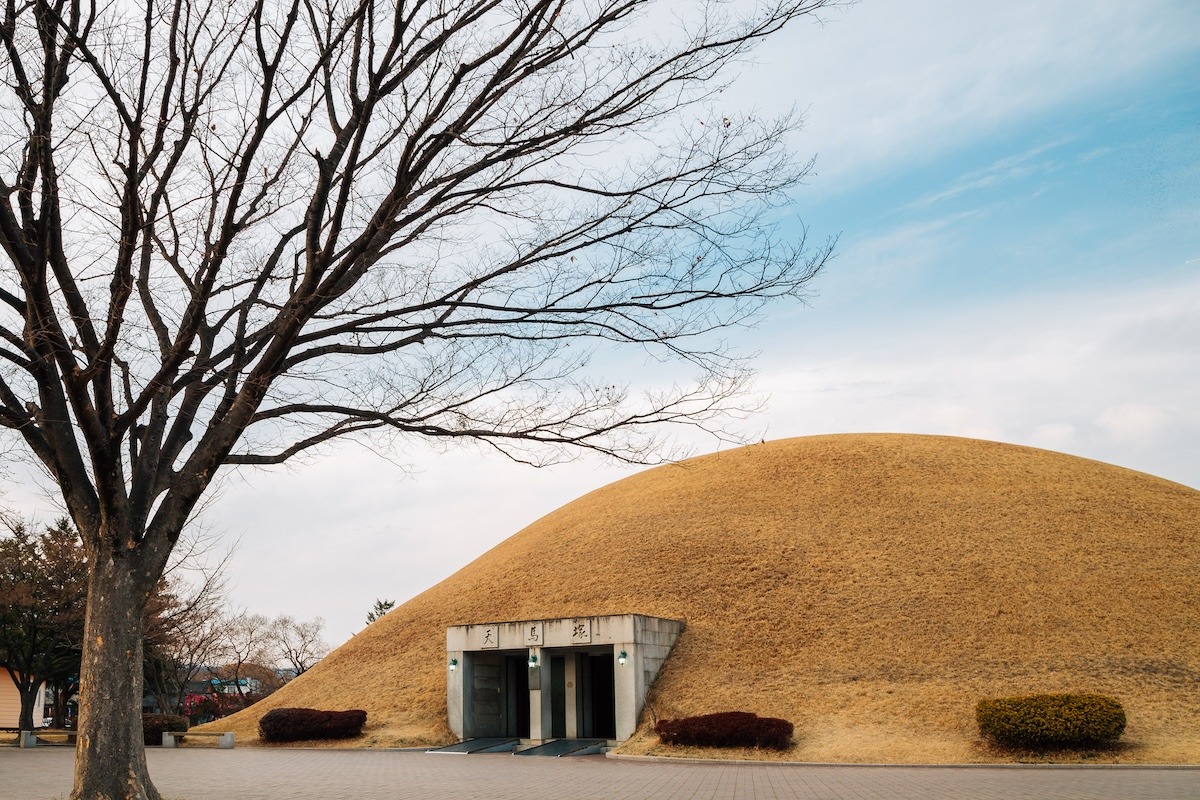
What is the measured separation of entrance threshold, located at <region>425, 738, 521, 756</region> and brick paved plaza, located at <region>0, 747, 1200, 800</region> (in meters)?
2.96

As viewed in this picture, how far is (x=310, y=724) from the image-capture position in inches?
1220

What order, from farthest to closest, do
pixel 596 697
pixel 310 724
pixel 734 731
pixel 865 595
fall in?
pixel 865 595
pixel 596 697
pixel 310 724
pixel 734 731

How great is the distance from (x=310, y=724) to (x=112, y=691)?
22425mm

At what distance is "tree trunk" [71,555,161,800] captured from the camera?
32.9 feet

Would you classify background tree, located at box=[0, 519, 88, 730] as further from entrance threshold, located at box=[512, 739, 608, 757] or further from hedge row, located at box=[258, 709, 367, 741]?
entrance threshold, located at box=[512, 739, 608, 757]

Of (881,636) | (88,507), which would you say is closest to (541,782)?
(88,507)

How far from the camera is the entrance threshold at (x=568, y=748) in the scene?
1084 inches

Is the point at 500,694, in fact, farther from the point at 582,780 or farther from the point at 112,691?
the point at 112,691

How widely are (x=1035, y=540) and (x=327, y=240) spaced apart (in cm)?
3299

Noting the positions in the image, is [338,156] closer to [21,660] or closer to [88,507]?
[88,507]

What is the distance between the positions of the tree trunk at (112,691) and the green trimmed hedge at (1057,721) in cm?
1906

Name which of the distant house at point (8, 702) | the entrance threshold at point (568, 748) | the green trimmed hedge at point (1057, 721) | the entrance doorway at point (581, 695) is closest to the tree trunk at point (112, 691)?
the entrance threshold at point (568, 748)

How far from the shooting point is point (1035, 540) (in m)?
35.7

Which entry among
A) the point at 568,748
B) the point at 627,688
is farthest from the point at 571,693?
the point at 568,748
